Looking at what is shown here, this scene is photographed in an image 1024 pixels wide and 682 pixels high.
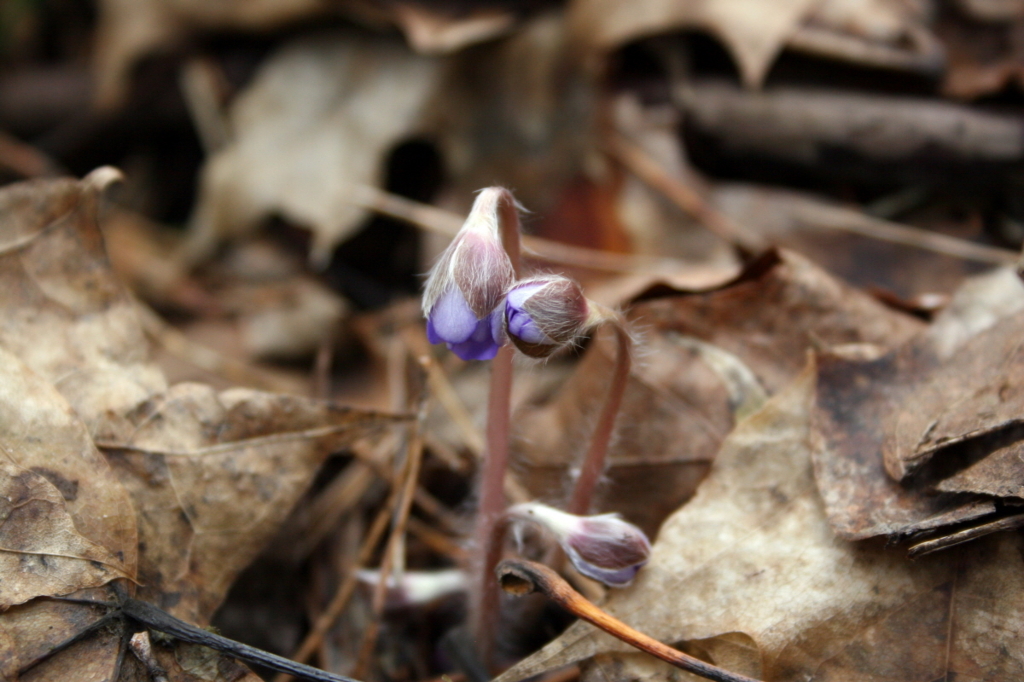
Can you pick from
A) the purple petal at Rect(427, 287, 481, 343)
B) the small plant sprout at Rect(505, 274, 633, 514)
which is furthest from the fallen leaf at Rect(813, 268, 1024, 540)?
the purple petal at Rect(427, 287, 481, 343)

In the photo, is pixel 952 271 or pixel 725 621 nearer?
pixel 725 621

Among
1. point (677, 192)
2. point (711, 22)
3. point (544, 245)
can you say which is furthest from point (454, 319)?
point (711, 22)

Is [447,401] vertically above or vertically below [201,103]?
below

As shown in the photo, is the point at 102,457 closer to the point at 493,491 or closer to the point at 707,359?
the point at 493,491

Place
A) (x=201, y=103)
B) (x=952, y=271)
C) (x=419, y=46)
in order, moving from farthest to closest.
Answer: (x=201, y=103)
(x=419, y=46)
(x=952, y=271)

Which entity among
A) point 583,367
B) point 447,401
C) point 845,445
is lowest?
point 447,401

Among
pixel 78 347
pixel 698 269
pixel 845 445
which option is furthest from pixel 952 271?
pixel 78 347

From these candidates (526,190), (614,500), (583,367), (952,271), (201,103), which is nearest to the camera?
(614,500)

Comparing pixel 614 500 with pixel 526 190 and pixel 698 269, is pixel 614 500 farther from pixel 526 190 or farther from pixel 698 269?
pixel 526 190
